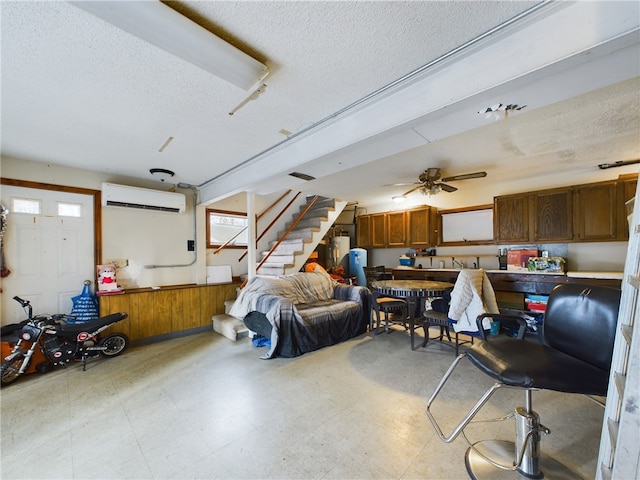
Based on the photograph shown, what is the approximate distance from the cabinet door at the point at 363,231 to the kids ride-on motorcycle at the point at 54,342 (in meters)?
5.01

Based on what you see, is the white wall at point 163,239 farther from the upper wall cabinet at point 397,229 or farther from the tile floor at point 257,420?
the tile floor at point 257,420

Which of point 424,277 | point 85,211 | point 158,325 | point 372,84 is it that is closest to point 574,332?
point 372,84

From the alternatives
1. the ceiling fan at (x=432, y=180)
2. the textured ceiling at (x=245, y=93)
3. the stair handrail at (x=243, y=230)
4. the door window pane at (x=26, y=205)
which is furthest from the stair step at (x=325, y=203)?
the door window pane at (x=26, y=205)

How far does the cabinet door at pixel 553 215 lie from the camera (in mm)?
3979

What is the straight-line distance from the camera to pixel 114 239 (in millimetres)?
3834

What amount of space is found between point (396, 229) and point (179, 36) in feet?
17.4

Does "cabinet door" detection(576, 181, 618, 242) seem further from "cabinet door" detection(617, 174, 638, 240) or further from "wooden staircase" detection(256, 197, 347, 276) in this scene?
"wooden staircase" detection(256, 197, 347, 276)

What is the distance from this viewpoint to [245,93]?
1.96 meters

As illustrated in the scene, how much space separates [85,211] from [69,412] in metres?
2.62

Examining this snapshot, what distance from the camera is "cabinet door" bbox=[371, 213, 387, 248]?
618 centimetres

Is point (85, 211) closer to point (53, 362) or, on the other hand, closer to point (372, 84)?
point (53, 362)

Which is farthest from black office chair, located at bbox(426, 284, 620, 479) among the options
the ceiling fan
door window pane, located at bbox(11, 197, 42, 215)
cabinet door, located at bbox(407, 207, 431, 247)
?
door window pane, located at bbox(11, 197, 42, 215)

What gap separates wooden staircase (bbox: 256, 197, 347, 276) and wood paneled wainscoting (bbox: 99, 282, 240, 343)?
981 millimetres

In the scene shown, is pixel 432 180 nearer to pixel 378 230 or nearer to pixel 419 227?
pixel 419 227
